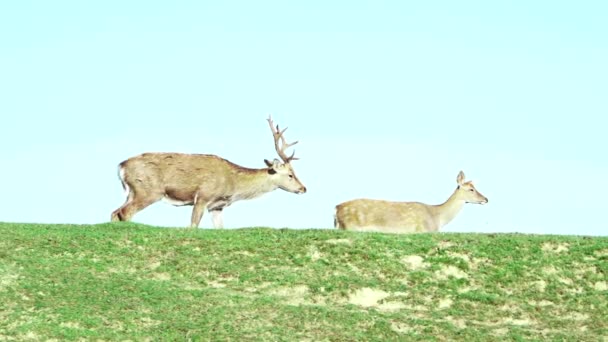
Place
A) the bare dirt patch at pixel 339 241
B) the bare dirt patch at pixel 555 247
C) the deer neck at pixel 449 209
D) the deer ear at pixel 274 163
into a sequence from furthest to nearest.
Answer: the deer ear at pixel 274 163 → the deer neck at pixel 449 209 → the bare dirt patch at pixel 555 247 → the bare dirt patch at pixel 339 241

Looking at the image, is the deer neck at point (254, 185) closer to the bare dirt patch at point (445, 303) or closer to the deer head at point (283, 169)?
the deer head at point (283, 169)

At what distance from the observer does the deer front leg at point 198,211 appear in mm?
26103

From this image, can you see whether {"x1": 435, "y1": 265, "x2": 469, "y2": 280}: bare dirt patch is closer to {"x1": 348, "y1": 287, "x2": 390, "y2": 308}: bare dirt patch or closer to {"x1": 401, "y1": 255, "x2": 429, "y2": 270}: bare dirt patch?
{"x1": 401, "y1": 255, "x2": 429, "y2": 270}: bare dirt patch

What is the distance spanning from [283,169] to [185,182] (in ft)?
10.7

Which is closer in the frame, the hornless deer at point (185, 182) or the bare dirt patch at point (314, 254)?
the bare dirt patch at point (314, 254)


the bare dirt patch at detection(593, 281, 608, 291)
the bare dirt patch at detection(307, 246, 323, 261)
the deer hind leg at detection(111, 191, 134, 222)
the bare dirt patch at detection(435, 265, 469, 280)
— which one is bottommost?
the bare dirt patch at detection(593, 281, 608, 291)

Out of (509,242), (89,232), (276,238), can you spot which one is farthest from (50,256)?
(509,242)

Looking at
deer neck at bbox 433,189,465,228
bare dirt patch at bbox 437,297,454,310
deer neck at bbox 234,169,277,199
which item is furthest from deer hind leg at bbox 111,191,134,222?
bare dirt patch at bbox 437,297,454,310

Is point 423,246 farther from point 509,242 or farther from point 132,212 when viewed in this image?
point 132,212

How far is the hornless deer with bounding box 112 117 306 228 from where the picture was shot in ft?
Result: 85.6

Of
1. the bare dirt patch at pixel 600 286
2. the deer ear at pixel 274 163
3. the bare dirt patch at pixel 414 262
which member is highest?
the deer ear at pixel 274 163

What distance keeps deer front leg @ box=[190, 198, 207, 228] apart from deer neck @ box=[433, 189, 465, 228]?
540 centimetres

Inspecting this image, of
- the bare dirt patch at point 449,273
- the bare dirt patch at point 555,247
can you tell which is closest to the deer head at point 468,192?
the bare dirt patch at point 555,247

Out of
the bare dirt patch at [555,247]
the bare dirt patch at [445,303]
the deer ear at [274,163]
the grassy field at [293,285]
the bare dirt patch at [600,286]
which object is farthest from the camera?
the deer ear at [274,163]
